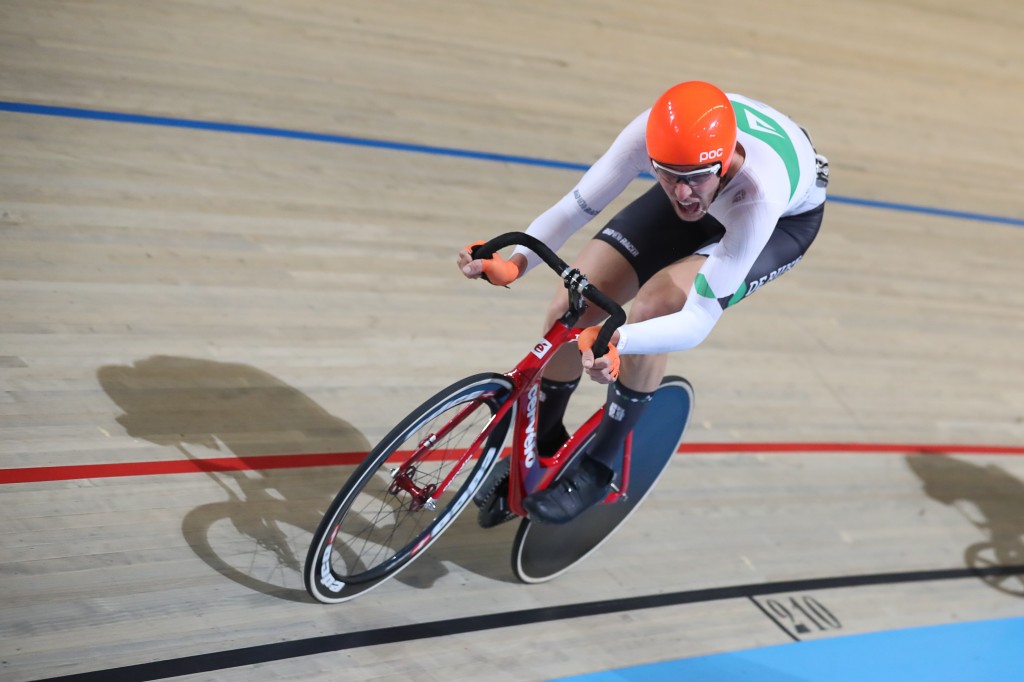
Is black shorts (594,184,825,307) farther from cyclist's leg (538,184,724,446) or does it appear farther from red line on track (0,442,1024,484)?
red line on track (0,442,1024,484)

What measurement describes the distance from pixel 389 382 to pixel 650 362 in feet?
3.71

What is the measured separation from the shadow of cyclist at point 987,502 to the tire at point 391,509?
2.10 metres

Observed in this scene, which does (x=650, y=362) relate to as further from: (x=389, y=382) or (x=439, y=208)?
(x=439, y=208)

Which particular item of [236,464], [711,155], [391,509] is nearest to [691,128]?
[711,155]

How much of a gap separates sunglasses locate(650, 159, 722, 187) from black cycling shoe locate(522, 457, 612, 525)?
0.86 meters

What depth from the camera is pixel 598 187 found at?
7.89 feet

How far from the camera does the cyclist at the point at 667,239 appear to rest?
2.10m

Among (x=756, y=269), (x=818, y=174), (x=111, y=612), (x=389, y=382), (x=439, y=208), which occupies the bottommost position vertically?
(x=111, y=612)

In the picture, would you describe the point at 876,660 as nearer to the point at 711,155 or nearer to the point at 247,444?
the point at 711,155

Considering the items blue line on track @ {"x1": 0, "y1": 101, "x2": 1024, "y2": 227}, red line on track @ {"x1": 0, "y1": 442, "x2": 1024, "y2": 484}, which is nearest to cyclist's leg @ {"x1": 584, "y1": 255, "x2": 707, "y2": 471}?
red line on track @ {"x1": 0, "y1": 442, "x2": 1024, "y2": 484}

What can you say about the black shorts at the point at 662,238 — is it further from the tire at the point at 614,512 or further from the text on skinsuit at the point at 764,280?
the tire at the point at 614,512

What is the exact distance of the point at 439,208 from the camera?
432 centimetres

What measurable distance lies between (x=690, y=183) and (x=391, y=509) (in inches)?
45.9

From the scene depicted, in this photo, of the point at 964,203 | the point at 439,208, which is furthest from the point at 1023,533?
the point at 964,203
